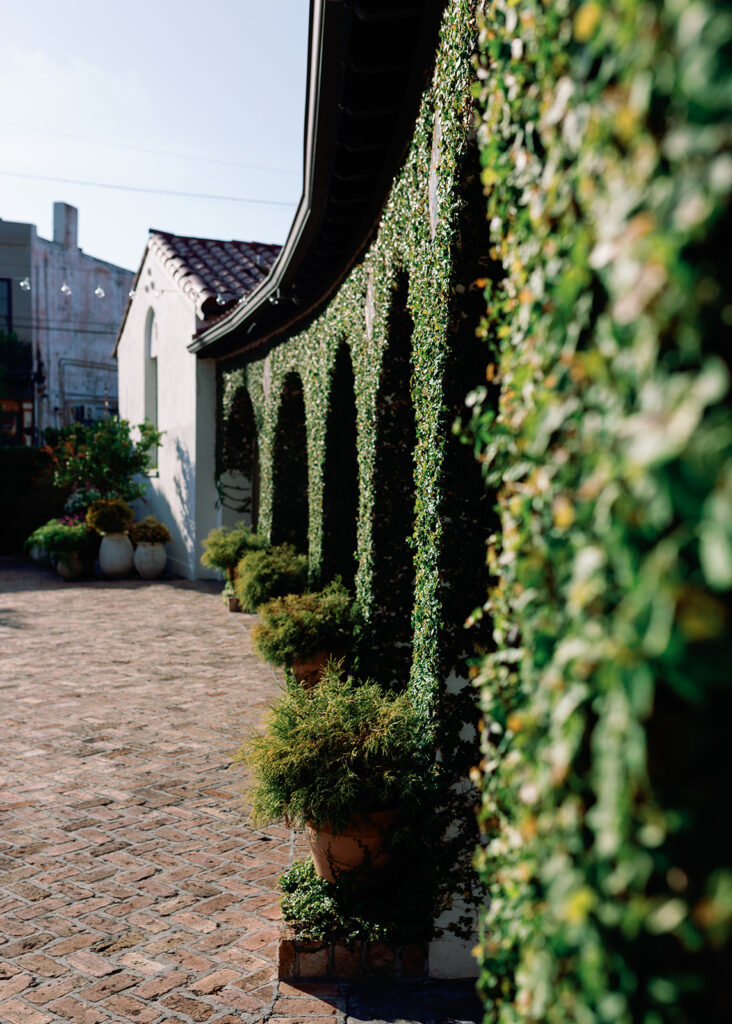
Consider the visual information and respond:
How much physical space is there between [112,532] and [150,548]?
753 millimetres

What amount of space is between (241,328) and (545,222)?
36.4ft

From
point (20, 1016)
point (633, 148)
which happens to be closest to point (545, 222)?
point (633, 148)

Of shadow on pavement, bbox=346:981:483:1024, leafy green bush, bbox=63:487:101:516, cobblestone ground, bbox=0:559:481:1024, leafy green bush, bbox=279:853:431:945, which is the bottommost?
shadow on pavement, bbox=346:981:483:1024

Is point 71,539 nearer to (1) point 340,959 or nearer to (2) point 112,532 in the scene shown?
(2) point 112,532

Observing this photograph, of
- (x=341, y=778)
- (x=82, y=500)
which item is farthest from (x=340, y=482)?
(x=82, y=500)

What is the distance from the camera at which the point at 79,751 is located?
6293mm

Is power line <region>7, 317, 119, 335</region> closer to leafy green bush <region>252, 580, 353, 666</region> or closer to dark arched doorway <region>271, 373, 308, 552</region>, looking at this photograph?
dark arched doorway <region>271, 373, 308, 552</region>

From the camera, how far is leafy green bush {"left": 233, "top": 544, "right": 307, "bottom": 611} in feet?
28.5

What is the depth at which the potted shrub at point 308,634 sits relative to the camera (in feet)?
22.2

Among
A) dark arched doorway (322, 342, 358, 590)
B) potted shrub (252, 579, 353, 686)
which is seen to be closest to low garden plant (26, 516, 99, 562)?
dark arched doorway (322, 342, 358, 590)

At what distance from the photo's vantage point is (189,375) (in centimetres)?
1576

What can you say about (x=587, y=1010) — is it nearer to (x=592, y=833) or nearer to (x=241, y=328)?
(x=592, y=833)

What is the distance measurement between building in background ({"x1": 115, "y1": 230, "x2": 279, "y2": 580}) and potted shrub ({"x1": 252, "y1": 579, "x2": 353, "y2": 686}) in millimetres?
8267

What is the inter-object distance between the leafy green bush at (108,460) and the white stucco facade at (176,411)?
52 cm
